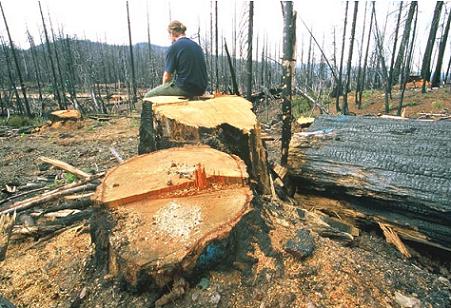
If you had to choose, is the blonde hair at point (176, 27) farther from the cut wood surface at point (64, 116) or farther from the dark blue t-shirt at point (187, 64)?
the cut wood surface at point (64, 116)

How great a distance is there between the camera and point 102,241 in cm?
182

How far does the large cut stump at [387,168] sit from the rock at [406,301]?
3.81 ft

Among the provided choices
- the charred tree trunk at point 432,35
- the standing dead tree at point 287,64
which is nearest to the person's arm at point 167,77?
the standing dead tree at point 287,64

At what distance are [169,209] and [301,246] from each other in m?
0.97

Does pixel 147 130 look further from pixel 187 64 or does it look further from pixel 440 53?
pixel 440 53

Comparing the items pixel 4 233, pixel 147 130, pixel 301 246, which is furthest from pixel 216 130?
pixel 4 233

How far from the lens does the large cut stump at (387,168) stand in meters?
2.67

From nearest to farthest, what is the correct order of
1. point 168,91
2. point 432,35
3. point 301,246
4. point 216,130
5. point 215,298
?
point 215,298, point 301,246, point 216,130, point 168,91, point 432,35

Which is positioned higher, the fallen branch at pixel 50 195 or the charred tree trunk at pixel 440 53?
the charred tree trunk at pixel 440 53

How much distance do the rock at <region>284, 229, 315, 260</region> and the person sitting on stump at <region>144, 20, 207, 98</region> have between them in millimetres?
2613

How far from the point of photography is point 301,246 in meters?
2.01

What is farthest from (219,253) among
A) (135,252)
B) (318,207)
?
(318,207)

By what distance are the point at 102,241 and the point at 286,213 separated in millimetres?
1528

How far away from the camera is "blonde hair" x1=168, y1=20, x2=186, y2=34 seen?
12.6 feet
